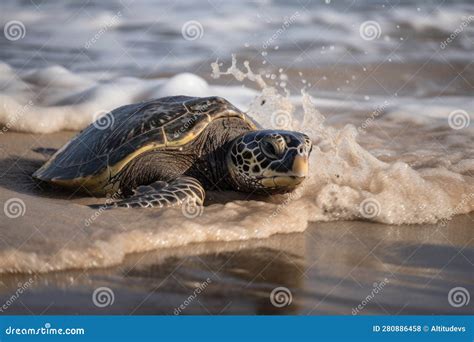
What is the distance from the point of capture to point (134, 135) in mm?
4953

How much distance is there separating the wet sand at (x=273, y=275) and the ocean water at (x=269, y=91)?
0.11 metres

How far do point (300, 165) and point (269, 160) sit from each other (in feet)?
0.87

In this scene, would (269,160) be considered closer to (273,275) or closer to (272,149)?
(272,149)

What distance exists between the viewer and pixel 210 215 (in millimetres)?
4340

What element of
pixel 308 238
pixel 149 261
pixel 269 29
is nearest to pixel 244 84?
pixel 269 29

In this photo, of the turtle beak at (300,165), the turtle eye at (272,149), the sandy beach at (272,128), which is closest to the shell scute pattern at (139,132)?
the sandy beach at (272,128)

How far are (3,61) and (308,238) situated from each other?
7522mm

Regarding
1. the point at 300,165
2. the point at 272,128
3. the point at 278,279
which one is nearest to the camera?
the point at 278,279

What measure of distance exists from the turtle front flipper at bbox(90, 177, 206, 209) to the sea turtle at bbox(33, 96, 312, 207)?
11 mm

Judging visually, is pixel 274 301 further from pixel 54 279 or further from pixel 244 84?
pixel 244 84

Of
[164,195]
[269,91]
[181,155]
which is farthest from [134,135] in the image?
[269,91]

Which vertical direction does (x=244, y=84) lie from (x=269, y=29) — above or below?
below

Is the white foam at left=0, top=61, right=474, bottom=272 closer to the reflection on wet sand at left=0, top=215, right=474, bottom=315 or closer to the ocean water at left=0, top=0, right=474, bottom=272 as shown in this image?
the ocean water at left=0, top=0, right=474, bottom=272

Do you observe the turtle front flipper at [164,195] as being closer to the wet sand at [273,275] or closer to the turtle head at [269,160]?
the wet sand at [273,275]
